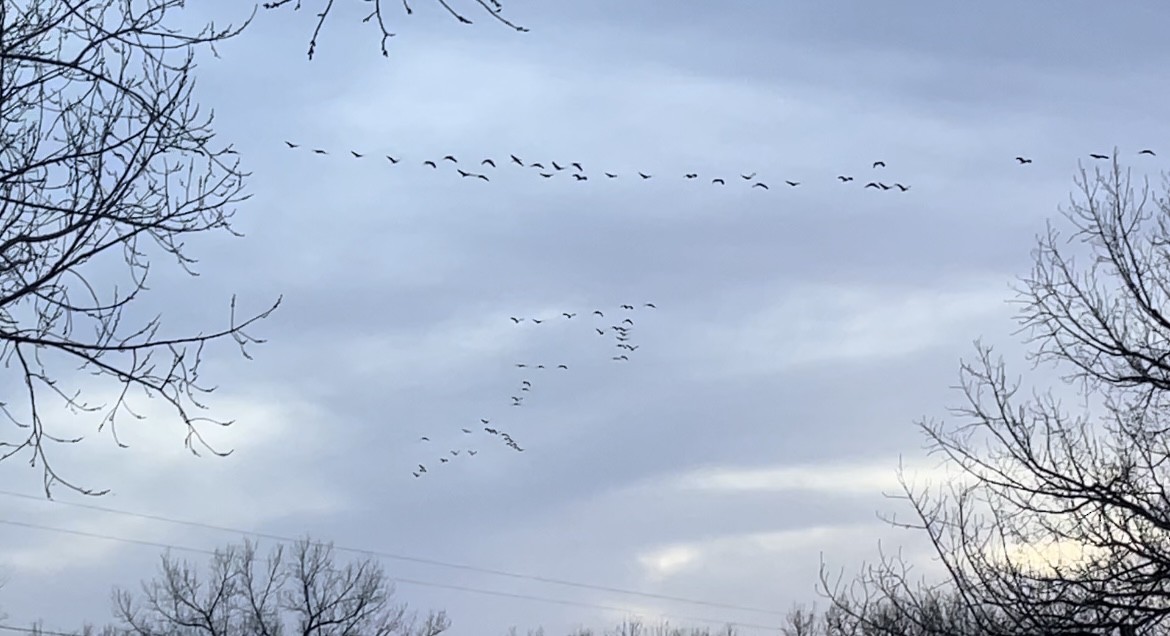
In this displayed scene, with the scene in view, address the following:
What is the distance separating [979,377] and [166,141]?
27.4 ft

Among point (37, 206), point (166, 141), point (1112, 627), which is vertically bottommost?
point (1112, 627)

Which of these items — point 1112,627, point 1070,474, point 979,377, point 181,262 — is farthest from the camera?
point 979,377

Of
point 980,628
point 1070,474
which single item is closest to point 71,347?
point 980,628

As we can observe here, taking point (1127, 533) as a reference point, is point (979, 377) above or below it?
above

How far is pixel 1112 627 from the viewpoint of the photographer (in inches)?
438

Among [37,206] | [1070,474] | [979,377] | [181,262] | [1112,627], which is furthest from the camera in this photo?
[979,377]

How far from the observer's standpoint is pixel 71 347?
23.5 ft

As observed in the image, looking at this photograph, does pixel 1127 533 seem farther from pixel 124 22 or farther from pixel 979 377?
pixel 124 22

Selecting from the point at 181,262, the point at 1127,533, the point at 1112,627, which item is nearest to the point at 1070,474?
the point at 1127,533

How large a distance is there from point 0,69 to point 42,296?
1.18 metres

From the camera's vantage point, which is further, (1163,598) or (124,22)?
(1163,598)

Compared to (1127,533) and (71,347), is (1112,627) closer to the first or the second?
(1127,533)

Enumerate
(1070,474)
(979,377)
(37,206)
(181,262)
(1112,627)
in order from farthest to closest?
(979,377), (1070,474), (1112,627), (181,262), (37,206)

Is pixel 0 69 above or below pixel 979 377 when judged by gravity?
below
